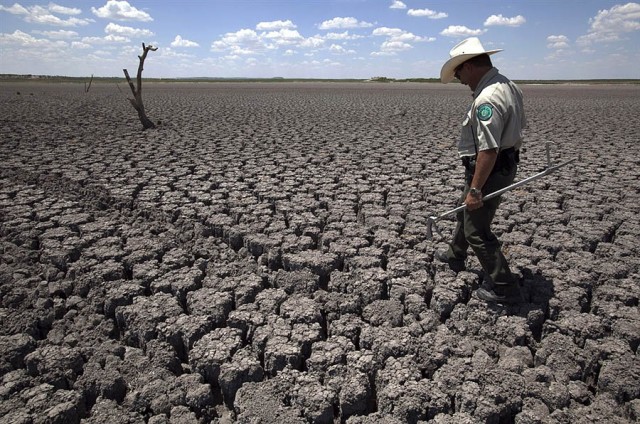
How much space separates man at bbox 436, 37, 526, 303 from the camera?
2379 millimetres

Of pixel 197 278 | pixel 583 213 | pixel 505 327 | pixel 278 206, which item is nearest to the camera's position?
pixel 505 327

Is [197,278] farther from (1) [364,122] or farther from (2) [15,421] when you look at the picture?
(1) [364,122]

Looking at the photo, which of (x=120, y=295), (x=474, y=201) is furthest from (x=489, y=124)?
(x=120, y=295)

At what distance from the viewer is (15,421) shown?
1.93 meters

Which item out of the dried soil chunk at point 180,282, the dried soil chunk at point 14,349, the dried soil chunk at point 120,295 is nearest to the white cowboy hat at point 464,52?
the dried soil chunk at point 180,282

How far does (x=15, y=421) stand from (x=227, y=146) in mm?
6738

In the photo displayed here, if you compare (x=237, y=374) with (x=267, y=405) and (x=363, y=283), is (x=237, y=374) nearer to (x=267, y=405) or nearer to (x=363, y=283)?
(x=267, y=405)

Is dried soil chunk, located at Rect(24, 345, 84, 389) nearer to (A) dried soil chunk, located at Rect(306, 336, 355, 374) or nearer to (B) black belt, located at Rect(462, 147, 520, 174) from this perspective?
(A) dried soil chunk, located at Rect(306, 336, 355, 374)

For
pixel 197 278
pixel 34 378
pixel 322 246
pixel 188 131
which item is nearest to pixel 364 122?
pixel 188 131

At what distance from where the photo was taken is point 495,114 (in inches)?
92.7

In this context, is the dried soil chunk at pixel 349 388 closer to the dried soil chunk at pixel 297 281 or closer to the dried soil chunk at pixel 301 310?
the dried soil chunk at pixel 301 310

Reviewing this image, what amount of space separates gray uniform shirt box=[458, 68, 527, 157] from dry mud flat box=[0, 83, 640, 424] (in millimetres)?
1094

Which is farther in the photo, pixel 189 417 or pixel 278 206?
pixel 278 206

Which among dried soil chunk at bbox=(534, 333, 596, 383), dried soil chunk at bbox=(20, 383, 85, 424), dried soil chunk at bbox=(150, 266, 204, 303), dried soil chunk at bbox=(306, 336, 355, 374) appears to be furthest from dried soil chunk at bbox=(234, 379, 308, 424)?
dried soil chunk at bbox=(534, 333, 596, 383)
